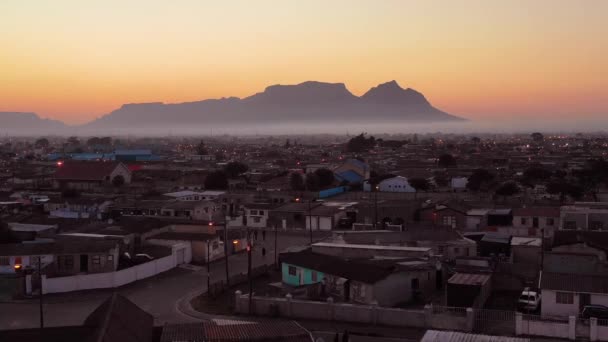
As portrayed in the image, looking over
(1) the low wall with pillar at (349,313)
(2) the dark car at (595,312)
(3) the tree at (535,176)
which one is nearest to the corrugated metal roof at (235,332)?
(1) the low wall with pillar at (349,313)

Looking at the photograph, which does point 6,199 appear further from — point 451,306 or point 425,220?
point 451,306

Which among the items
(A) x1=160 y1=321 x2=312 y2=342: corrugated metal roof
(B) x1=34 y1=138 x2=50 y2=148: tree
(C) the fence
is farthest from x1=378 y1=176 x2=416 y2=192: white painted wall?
(B) x1=34 y1=138 x2=50 y2=148: tree

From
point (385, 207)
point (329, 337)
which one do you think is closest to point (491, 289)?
point (329, 337)

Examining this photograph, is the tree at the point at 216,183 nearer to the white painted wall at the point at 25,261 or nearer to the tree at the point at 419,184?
the tree at the point at 419,184

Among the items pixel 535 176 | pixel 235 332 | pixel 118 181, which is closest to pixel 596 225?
pixel 235 332

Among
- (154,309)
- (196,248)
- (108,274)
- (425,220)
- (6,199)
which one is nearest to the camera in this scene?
(154,309)

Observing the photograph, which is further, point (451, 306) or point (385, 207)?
point (385, 207)

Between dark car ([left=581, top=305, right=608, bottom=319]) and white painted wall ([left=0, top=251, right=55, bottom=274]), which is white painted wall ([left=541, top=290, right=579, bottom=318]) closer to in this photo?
dark car ([left=581, top=305, right=608, bottom=319])

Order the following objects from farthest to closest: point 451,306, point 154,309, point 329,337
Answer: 1. point 154,309
2. point 451,306
3. point 329,337
